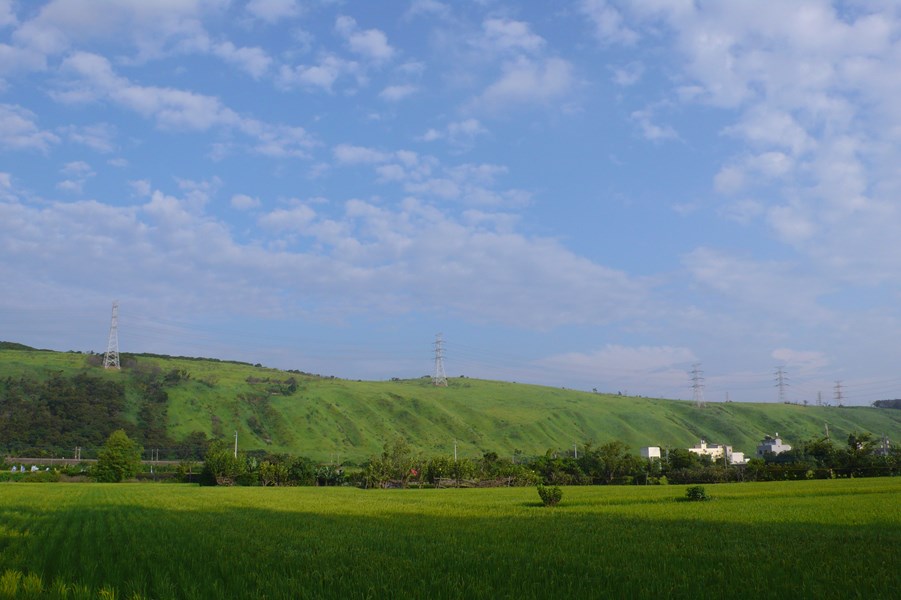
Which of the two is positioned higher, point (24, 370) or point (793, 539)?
point (24, 370)

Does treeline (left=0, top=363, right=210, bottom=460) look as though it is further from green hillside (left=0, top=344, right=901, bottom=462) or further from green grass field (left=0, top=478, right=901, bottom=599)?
green grass field (left=0, top=478, right=901, bottom=599)

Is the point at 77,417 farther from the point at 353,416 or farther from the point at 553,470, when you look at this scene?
the point at 553,470

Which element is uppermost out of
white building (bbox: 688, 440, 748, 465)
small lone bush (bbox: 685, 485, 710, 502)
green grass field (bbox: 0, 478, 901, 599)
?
green grass field (bbox: 0, 478, 901, 599)

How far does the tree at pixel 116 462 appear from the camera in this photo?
87500 mm

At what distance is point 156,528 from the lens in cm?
2280

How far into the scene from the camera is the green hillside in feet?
451

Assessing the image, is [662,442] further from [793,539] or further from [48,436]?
[793,539]

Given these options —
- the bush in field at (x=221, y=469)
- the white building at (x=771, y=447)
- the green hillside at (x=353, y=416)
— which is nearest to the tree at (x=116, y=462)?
the bush in field at (x=221, y=469)

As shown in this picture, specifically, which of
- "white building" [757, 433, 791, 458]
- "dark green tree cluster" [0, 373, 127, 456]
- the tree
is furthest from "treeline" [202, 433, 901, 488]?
"white building" [757, 433, 791, 458]

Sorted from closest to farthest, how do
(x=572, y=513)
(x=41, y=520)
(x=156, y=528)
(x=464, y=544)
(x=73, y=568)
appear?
1. (x=73, y=568)
2. (x=464, y=544)
3. (x=156, y=528)
4. (x=41, y=520)
5. (x=572, y=513)

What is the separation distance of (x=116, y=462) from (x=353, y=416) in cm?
7254

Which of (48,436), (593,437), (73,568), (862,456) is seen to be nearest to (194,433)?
(48,436)

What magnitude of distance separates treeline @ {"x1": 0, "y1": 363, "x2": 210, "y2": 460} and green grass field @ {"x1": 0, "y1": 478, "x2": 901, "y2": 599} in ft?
349

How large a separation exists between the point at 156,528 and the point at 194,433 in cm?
11444
